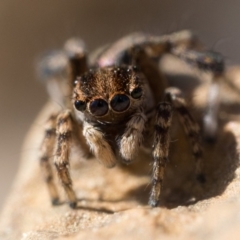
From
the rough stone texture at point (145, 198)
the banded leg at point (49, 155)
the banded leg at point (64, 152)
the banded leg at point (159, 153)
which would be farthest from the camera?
the banded leg at point (49, 155)

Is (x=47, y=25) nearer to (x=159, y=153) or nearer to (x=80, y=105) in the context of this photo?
(x=80, y=105)

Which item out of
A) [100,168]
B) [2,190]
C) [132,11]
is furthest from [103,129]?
[132,11]

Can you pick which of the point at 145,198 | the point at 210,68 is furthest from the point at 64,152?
the point at 210,68

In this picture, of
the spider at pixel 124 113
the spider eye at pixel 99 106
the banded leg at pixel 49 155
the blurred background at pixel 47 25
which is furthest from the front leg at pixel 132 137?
the blurred background at pixel 47 25

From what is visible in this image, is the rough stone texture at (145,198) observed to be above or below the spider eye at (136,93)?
below

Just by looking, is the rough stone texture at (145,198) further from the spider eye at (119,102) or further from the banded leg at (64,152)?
the spider eye at (119,102)
